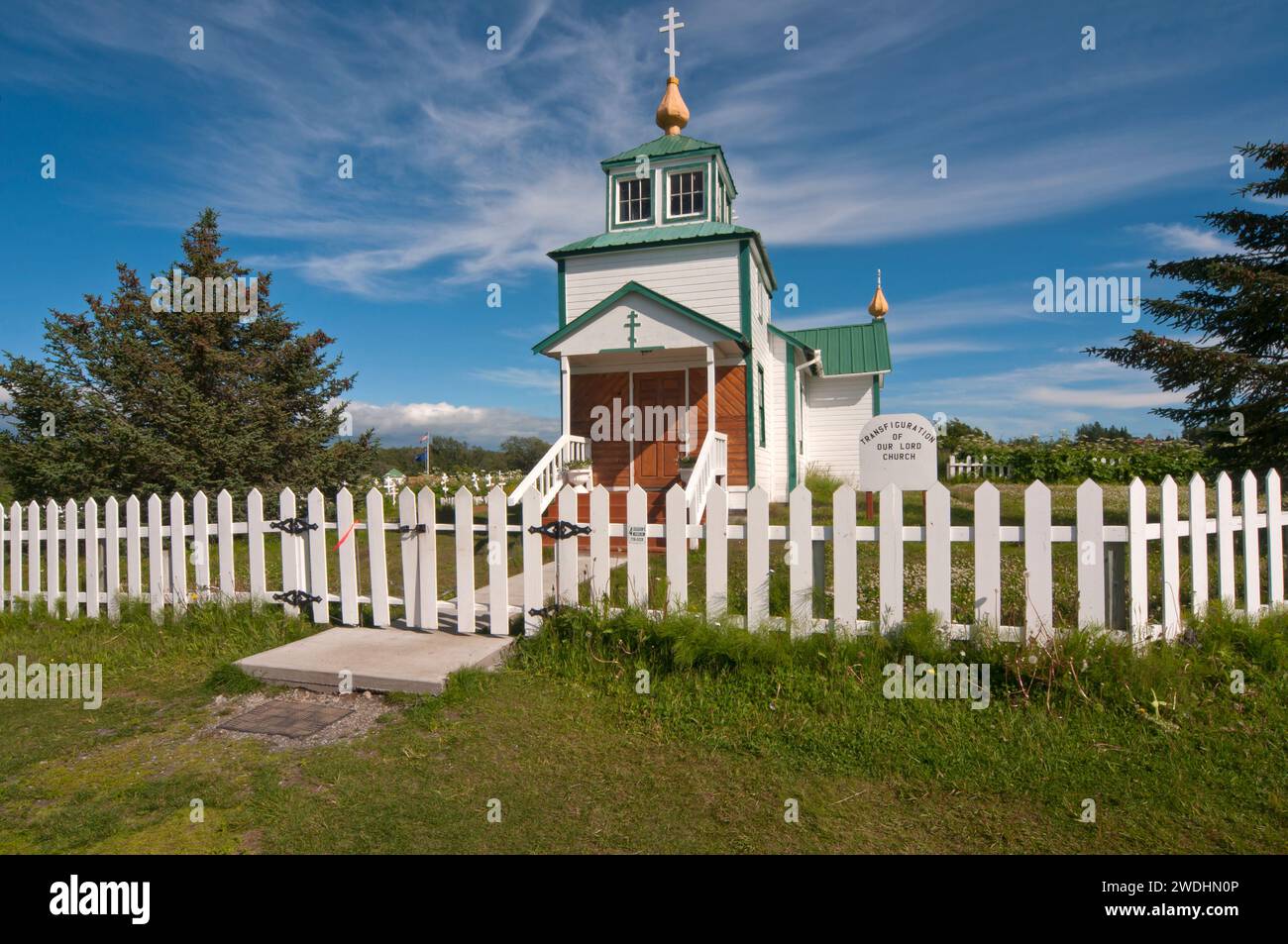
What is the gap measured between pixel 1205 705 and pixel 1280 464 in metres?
7.75

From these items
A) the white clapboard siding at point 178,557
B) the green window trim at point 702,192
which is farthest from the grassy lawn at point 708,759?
the green window trim at point 702,192

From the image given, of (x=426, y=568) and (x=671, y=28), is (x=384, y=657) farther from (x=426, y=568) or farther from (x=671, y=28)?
(x=671, y=28)

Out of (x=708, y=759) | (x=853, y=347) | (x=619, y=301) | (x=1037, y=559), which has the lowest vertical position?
(x=708, y=759)

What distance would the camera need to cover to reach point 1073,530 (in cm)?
447

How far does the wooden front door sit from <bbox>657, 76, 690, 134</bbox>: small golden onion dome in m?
5.85

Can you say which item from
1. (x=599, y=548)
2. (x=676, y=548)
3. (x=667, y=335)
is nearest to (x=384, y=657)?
→ (x=599, y=548)

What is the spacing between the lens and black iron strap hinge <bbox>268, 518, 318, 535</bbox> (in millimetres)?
6094

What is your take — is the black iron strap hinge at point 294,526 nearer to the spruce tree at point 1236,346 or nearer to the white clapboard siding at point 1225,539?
the white clapboard siding at point 1225,539

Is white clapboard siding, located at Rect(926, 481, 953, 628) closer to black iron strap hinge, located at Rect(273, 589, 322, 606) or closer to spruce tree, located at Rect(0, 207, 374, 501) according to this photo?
black iron strap hinge, located at Rect(273, 589, 322, 606)

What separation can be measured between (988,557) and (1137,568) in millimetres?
902

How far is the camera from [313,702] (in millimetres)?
4559

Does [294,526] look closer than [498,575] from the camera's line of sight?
No

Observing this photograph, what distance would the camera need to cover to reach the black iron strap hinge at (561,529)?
538 cm

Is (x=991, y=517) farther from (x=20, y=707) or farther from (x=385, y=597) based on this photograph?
(x=20, y=707)
